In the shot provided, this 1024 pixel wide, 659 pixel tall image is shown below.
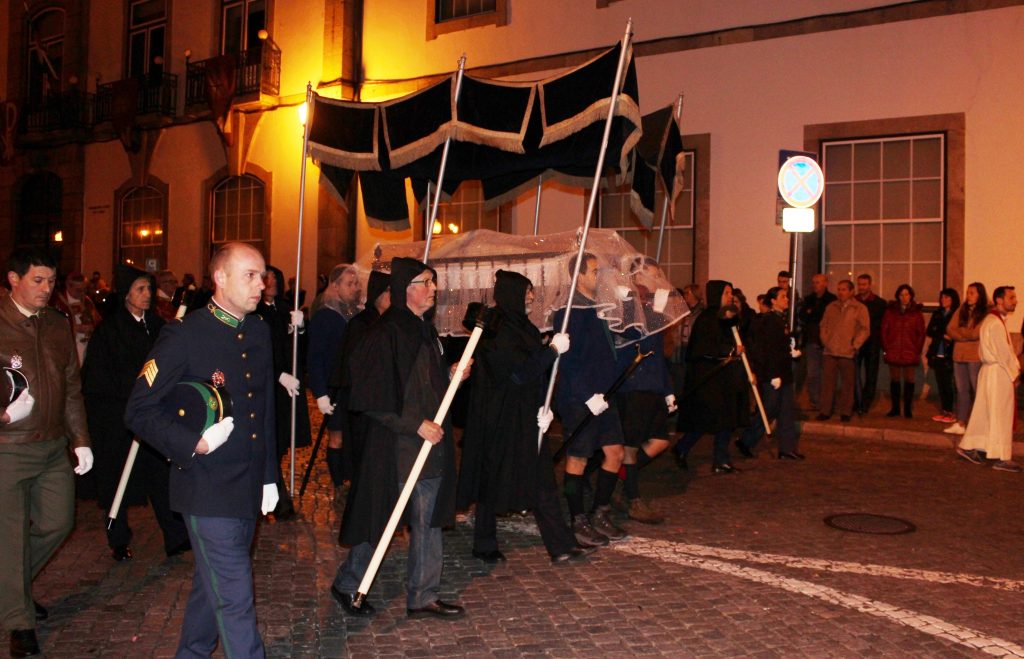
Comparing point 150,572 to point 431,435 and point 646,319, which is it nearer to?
point 431,435

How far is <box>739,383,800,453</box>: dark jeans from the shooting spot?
36.1 ft

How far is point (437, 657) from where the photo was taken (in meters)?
4.91

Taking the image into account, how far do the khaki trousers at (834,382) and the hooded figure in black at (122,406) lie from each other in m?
9.53

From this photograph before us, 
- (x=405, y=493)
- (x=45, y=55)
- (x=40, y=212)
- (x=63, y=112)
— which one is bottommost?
(x=405, y=493)

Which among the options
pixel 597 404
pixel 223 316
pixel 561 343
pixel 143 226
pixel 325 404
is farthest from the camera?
pixel 143 226

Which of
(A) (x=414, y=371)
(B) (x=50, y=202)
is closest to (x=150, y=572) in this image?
(A) (x=414, y=371)

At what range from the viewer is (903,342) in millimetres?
13891

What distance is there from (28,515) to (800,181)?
9813 mm

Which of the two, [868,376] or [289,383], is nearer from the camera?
[289,383]

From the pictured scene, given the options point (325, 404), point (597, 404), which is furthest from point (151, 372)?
point (325, 404)

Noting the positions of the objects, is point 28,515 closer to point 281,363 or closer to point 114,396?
point 114,396

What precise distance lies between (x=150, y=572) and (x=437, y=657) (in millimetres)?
2388

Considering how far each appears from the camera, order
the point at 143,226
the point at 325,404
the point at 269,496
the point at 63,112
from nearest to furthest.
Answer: the point at 269,496, the point at 325,404, the point at 143,226, the point at 63,112

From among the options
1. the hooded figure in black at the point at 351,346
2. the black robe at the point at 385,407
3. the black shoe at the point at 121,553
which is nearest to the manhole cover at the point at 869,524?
the black robe at the point at 385,407
